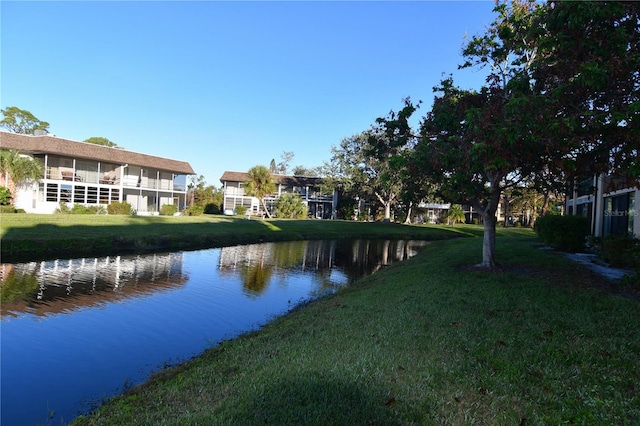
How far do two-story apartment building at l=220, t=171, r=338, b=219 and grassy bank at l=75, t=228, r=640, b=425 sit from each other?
50.5 meters

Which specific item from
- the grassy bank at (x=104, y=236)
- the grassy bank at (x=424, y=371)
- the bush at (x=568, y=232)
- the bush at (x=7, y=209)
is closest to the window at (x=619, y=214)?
the bush at (x=568, y=232)

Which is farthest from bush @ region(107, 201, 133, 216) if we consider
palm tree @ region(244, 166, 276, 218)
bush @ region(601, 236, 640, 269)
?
bush @ region(601, 236, 640, 269)

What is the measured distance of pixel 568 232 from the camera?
17125 mm

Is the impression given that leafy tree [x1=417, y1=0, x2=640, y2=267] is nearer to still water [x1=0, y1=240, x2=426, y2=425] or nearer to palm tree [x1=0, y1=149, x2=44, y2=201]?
still water [x1=0, y1=240, x2=426, y2=425]

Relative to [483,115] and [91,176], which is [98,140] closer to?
[91,176]

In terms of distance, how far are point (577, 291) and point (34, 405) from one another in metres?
9.81

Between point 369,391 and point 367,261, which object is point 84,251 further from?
point 369,391

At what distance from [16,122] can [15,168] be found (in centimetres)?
3705

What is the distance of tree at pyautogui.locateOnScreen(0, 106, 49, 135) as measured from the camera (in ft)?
188

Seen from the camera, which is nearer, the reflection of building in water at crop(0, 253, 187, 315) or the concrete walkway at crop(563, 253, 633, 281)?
the reflection of building in water at crop(0, 253, 187, 315)

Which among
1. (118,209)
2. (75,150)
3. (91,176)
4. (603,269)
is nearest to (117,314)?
(603,269)

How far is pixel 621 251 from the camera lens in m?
12.2

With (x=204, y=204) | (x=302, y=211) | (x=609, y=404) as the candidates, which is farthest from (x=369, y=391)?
(x=204, y=204)

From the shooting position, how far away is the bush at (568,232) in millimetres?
17166
